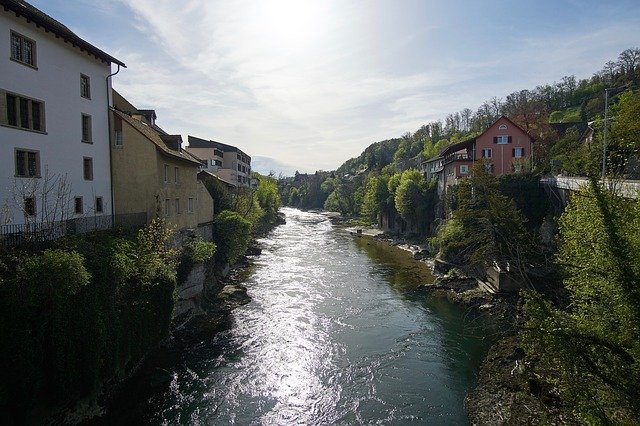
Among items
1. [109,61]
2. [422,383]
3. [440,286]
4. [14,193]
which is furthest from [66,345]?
[440,286]

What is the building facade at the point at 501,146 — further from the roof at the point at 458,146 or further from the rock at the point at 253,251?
the rock at the point at 253,251

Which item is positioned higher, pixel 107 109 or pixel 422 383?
pixel 107 109

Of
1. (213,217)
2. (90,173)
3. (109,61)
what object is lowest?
(213,217)

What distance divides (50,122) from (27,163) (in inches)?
104

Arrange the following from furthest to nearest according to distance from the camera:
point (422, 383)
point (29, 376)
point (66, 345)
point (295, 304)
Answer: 1. point (295, 304)
2. point (422, 383)
3. point (66, 345)
4. point (29, 376)

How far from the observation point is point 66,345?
1448 centimetres

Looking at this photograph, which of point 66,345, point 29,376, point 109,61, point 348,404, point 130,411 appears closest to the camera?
point 29,376

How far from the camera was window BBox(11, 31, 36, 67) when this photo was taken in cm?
1881

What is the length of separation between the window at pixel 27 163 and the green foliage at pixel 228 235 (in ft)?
59.3

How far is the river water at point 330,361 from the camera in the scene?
17391 mm

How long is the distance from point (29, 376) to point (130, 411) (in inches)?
192

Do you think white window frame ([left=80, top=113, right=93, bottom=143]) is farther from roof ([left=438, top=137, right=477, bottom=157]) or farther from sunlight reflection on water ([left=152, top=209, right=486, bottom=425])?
roof ([left=438, top=137, right=477, bottom=157])

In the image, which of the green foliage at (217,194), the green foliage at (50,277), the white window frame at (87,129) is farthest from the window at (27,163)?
the green foliage at (217,194)

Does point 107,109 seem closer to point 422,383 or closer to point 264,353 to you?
point 264,353
